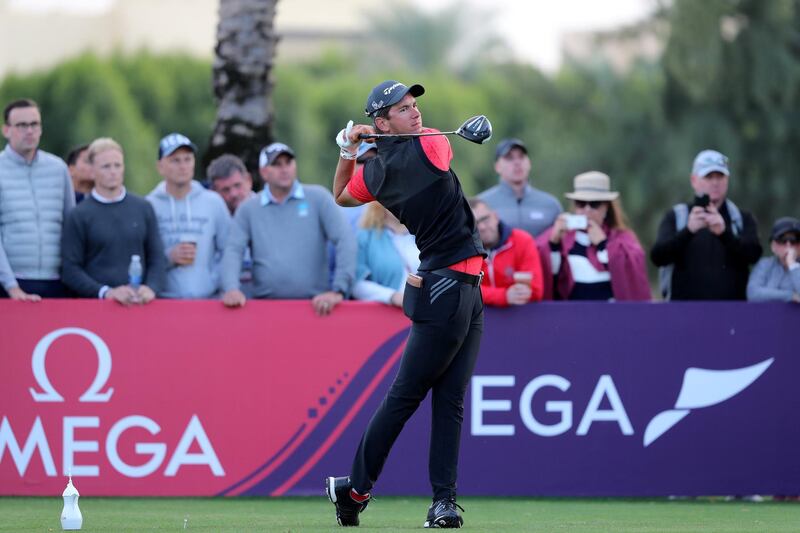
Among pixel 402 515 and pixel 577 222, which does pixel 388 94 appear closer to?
pixel 402 515

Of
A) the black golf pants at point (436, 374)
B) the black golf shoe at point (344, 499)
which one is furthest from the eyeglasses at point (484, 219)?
the black golf shoe at point (344, 499)

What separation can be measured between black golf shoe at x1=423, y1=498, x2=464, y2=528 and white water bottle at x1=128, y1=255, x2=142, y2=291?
3469 millimetres

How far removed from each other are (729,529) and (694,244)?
3133 millimetres

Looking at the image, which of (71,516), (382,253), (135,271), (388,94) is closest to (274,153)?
(382,253)

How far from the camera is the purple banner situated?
10.0m

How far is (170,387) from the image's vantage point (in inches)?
392

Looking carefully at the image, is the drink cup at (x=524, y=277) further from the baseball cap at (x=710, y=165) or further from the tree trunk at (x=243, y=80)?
the tree trunk at (x=243, y=80)

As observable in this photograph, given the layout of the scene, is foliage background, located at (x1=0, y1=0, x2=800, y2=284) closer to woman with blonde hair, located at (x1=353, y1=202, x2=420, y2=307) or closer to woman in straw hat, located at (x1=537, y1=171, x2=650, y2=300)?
woman with blonde hair, located at (x1=353, y1=202, x2=420, y2=307)

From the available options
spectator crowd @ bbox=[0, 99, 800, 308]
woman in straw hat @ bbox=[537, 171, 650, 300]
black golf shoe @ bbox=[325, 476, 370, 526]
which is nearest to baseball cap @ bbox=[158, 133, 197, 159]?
spectator crowd @ bbox=[0, 99, 800, 308]

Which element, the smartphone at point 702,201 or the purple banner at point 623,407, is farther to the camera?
the smartphone at point 702,201

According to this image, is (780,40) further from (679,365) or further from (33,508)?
(33,508)

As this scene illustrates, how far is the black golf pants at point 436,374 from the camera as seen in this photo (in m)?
7.25

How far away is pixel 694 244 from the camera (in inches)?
409

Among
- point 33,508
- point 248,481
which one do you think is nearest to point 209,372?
point 248,481
